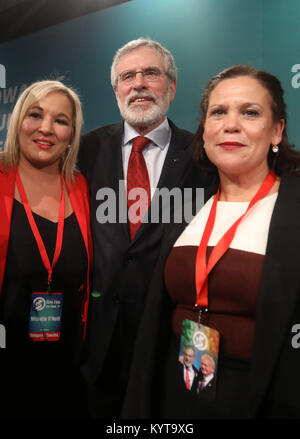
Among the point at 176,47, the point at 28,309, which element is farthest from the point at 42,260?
the point at 176,47

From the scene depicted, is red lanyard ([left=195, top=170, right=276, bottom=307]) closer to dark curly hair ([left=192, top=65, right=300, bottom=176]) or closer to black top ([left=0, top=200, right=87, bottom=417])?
dark curly hair ([left=192, top=65, right=300, bottom=176])

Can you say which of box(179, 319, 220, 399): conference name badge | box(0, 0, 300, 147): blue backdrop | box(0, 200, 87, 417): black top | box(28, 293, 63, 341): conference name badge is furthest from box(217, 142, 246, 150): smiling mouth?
box(28, 293, 63, 341): conference name badge

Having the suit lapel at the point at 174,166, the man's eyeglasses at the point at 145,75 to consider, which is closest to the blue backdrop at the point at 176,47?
the suit lapel at the point at 174,166

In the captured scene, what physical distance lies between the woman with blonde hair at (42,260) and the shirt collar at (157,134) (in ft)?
0.90

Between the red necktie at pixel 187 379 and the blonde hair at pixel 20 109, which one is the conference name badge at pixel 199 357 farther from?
the blonde hair at pixel 20 109

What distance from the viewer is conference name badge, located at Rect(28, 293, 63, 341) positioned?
5.87ft

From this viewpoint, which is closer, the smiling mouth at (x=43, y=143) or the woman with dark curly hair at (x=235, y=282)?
the woman with dark curly hair at (x=235, y=282)

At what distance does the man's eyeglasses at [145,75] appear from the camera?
6.73 feet

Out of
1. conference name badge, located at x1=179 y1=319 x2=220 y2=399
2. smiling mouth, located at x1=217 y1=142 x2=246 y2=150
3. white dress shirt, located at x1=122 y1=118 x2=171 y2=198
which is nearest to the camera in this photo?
conference name badge, located at x1=179 y1=319 x2=220 y2=399

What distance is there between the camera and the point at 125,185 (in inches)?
78.0

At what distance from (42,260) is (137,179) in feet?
2.16

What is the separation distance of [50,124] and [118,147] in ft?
1.31

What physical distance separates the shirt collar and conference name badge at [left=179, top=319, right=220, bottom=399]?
1.03 m

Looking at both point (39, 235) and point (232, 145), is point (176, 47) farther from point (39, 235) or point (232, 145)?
point (39, 235)
